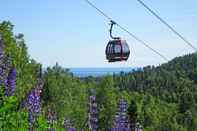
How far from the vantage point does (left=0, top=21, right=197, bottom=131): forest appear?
33.2ft

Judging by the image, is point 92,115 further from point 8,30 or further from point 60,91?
point 60,91

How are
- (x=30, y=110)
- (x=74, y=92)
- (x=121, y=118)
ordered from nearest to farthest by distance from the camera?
(x=30, y=110), (x=121, y=118), (x=74, y=92)

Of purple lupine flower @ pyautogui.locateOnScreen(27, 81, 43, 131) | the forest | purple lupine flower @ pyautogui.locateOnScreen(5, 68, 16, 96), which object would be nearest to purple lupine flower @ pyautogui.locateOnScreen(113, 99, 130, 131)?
the forest

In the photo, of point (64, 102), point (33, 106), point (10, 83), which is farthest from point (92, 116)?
point (64, 102)

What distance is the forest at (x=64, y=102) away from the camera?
10109mm

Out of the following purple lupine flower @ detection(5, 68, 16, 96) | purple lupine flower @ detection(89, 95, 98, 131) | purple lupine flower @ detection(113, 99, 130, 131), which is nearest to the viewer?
purple lupine flower @ detection(5, 68, 16, 96)

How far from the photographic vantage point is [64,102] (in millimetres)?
81750

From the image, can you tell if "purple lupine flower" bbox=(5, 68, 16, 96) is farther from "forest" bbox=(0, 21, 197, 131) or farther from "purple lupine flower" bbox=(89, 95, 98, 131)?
"purple lupine flower" bbox=(89, 95, 98, 131)

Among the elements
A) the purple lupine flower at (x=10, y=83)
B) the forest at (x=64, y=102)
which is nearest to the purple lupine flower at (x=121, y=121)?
the forest at (x=64, y=102)

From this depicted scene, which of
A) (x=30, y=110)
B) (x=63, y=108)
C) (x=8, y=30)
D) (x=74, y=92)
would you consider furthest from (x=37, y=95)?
(x=74, y=92)

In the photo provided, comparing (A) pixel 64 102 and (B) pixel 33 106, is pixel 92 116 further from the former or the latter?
(A) pixel 64 102

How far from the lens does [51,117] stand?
11062mm

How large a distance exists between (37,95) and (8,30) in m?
41.7

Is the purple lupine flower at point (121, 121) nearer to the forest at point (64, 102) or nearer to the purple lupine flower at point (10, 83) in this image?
the forest at point (64, 102)
